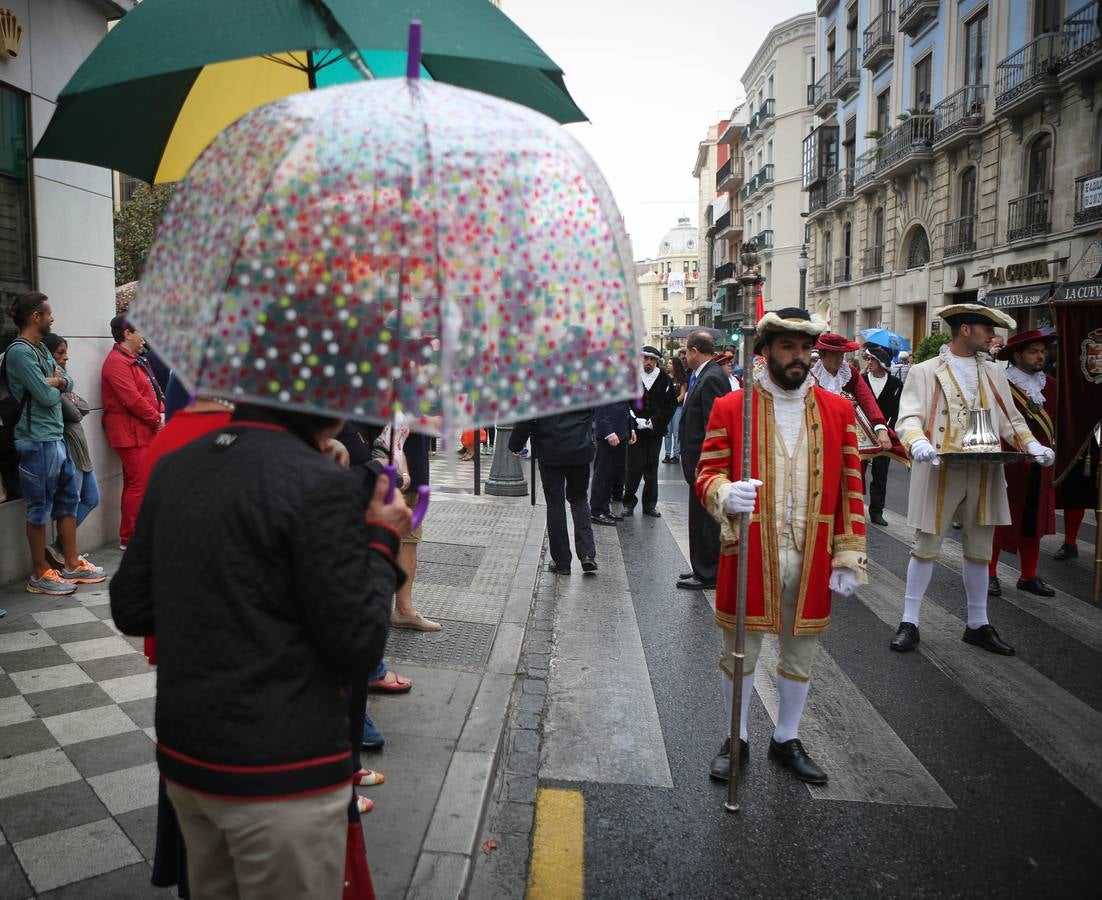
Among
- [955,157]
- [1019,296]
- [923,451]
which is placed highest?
[955,157]

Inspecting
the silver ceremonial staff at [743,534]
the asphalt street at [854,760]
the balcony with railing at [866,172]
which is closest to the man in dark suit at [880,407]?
the asphalt street at [854,760]

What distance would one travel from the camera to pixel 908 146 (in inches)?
1070

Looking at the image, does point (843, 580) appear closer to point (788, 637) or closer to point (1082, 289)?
point (788, 637)

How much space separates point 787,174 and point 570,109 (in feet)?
170

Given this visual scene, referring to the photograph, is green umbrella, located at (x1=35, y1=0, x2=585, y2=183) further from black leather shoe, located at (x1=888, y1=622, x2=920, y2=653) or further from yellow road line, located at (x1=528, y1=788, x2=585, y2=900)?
black leather shoe, located at (x1=888, y1=622, x2=920, y2=653)

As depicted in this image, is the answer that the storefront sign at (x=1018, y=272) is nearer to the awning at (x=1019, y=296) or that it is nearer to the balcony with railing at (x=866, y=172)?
the awning at (x=1019, y=296)

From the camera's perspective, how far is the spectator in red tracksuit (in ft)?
22.6

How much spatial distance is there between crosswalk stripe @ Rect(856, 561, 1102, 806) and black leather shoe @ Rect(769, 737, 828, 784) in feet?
3.68

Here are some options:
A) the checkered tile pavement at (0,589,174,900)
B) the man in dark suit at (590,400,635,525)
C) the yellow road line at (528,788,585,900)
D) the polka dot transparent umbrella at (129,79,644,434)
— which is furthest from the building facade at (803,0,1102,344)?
the polka dot transparent umbrella at (129,79,644,434)

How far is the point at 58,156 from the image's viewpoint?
2666 millimetres

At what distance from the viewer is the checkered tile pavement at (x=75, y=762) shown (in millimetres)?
2783

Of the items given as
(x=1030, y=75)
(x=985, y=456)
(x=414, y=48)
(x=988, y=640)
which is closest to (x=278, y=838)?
(x=414, y=48)

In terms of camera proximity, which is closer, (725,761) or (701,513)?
(725,761)

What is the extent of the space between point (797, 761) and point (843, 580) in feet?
2.77
